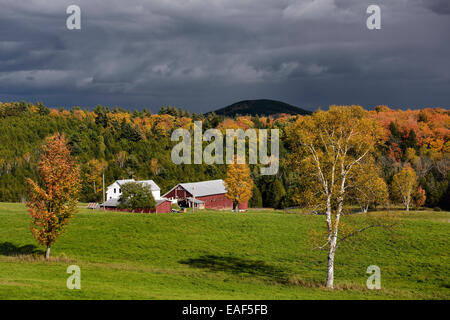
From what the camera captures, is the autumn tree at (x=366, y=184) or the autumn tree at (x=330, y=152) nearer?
the autumn tree at (x=366, y=184)

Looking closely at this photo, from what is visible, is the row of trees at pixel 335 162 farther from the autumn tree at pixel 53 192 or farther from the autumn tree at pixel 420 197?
the autumn tree at pixel 420 197

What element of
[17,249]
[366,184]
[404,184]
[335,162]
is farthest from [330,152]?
[404,184]

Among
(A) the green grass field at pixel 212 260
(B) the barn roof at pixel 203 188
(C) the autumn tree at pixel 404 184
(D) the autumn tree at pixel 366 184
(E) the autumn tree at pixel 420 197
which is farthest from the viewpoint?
(B) the barn roof at pixel 203 188

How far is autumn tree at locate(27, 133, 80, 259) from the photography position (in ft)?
112

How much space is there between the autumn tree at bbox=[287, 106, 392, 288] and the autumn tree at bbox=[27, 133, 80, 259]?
62.0ft

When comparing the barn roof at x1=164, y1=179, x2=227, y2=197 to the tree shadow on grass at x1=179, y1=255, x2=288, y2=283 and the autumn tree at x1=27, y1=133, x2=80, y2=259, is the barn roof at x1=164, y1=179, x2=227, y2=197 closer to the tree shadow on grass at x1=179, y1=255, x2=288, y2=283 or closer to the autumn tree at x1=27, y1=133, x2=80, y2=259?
the tree shadow on grass at x1=179, y1=255, x2=288, y2=283

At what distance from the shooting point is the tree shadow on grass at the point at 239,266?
1262 inches

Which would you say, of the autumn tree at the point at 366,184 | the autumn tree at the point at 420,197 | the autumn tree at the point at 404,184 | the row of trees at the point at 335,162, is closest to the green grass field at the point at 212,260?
the row of trees at the point at 335,162

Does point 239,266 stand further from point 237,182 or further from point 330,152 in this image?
point 237,182

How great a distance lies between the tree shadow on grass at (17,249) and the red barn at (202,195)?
53103 mm

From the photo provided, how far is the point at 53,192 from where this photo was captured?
34344 millimetres

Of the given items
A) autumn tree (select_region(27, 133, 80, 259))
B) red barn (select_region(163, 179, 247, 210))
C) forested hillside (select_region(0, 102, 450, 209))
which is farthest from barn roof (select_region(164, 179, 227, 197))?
autumn tree (select_region(27, 133, 80, 259))

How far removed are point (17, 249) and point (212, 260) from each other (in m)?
19.2
